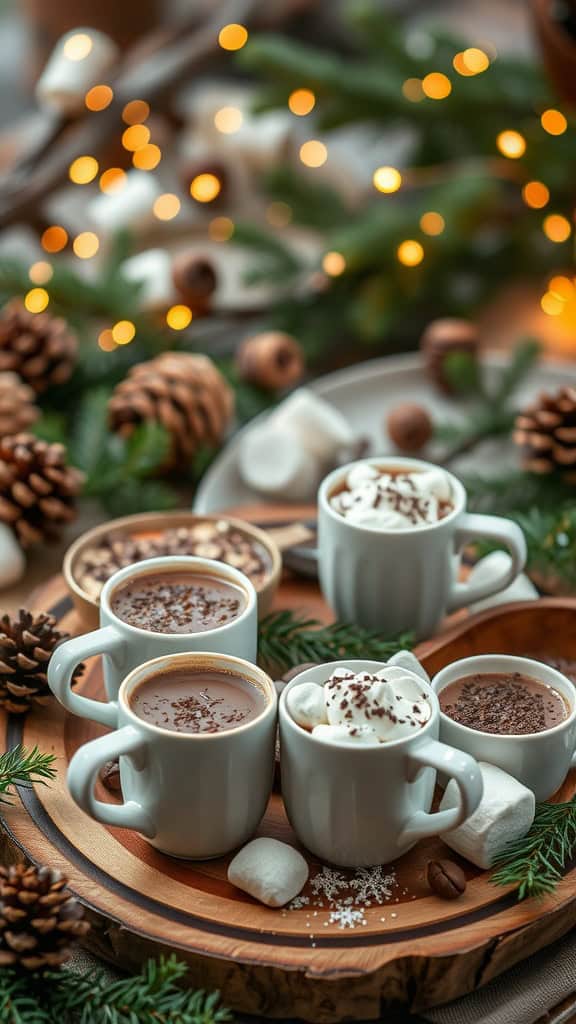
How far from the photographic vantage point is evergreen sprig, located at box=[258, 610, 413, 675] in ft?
4.72

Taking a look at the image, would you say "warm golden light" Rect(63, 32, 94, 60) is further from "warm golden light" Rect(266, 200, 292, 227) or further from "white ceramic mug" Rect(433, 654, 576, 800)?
"white ceramic mug" Rect(433, 654, 576, 800)

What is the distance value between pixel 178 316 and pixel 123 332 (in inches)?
5.3

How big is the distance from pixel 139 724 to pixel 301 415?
886mm

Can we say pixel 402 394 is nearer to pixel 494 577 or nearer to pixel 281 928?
pixel 494 577

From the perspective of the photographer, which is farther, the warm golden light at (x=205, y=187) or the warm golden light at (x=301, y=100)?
the warm golden light at (x=205, y=187)

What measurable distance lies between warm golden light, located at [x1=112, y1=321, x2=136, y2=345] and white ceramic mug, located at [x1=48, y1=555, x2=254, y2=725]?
2.86 ft

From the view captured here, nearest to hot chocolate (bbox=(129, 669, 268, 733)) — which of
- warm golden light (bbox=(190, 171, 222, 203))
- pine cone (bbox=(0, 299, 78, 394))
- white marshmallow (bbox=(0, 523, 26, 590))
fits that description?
white marshmallow (bbox=(0, 523, 26, 590))

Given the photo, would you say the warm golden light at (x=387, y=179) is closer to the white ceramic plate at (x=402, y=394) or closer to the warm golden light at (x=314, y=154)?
the white ceramic plate at (x=402, y=394)

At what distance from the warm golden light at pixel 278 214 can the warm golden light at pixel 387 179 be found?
0.37 m

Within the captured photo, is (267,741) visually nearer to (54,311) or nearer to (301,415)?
(301,415)

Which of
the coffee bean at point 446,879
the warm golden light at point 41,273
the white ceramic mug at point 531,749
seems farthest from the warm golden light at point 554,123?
Result: the coffee bean at point 446,879

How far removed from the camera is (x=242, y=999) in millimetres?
1105

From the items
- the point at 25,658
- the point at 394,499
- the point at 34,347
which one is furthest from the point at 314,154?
the point at 25,658

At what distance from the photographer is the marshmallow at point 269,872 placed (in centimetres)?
114
